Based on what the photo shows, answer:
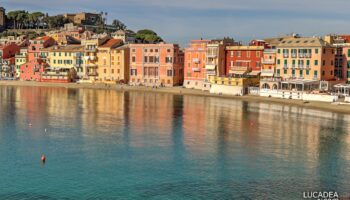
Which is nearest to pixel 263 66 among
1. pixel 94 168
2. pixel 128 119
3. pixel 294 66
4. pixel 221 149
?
pixel 294 66

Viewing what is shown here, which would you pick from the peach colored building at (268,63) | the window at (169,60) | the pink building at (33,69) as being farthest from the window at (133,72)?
the peach colored building at (268,63)

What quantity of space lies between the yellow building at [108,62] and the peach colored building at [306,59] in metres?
38.7

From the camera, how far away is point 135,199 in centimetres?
3042

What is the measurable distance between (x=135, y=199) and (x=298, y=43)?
64.0m

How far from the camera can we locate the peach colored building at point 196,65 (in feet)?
332

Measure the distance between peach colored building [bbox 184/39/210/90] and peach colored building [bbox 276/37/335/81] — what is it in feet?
55.8

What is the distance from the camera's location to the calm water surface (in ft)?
108

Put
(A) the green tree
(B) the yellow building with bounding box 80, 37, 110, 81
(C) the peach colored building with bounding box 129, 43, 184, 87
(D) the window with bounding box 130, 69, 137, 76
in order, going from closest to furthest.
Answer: (C) the peach colored building with bounding box 129, 43, 184, 87
(D) the window with bounding box 130, 69, 137, 76
(B) the yellow building with bounding box 80, 37, 110, 81
(A) the green tree

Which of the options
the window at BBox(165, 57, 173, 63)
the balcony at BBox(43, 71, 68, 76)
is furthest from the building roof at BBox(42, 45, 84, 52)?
the window at BBox(165, 57, 173, 63)

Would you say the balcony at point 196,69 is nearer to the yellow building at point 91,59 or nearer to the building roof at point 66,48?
A: the yellow building at point 91,59

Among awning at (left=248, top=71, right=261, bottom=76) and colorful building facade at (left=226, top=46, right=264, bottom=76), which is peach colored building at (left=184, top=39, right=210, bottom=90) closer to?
colorful building facade at (left=226, top=46, right=264, bottom=76)

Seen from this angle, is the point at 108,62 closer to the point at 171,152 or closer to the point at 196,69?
the point at 196,69

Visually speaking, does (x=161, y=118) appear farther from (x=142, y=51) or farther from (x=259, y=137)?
(x=142, y=51)

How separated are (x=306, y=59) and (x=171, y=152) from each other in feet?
163
